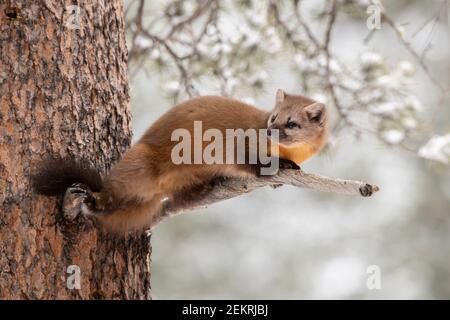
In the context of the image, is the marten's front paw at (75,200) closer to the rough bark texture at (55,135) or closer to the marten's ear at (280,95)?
the rough bark texture at (55,135)

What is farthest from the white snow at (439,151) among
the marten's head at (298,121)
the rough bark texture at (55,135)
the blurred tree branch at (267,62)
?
the rough bark texture at (55,135)

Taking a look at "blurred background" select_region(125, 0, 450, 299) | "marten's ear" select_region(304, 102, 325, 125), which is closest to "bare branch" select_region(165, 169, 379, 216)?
"marten's ear" select_region(304, 102, 325, 125)

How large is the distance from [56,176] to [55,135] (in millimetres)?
204

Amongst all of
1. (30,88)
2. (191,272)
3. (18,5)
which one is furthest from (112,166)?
(191,272)

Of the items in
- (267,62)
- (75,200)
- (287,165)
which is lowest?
(75,200)

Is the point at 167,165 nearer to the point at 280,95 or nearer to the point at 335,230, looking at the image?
the point at 280,95

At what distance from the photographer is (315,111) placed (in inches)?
139

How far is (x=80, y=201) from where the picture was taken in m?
2.85

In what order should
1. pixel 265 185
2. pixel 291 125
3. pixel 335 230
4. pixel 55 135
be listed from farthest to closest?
pixel 335 230, pixel 291 125, pixel 265 185, pixel 55 135

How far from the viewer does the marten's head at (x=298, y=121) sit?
3420mm

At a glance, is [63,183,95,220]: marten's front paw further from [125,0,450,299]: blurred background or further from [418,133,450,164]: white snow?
[125,0,450,299]: blurred background

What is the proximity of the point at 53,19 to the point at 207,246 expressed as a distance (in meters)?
7.47

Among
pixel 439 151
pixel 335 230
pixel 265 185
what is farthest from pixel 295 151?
pixel 335 230

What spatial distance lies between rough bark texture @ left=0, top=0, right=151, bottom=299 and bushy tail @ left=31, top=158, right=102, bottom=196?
0.04 meters
